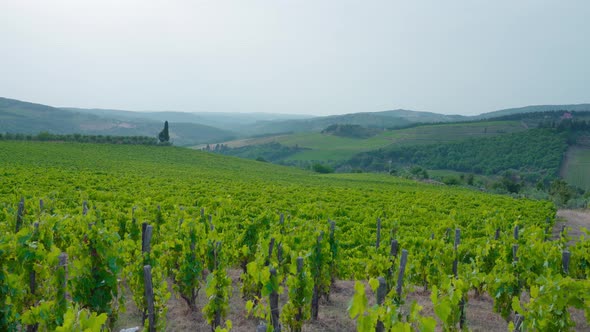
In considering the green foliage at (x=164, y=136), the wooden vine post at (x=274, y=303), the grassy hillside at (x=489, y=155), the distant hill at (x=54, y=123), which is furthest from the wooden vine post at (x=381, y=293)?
the distant hill at (x=54, y=123)

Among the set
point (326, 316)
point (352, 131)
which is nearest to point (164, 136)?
point (326, 316)

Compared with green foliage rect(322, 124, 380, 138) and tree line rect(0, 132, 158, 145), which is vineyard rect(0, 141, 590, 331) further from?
green foliage rect(322, 124, 380, 138)

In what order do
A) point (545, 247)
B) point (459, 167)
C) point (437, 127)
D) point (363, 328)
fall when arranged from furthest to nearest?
point (437, 127) < point (459, 167) < point (545, 247) < point (363, 328)

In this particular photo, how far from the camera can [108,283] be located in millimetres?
5594

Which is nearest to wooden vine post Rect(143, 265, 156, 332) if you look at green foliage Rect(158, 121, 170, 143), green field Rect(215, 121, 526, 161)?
green foliage Rect(158, 121, 170, 143)

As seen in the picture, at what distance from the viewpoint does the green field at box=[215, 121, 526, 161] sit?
109 meters

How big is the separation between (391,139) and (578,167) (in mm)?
54013

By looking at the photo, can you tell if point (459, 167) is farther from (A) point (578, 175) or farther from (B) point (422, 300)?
(B) point (422, 300)

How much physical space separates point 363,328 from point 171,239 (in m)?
5.37

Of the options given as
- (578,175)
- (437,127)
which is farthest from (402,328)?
(437,127)

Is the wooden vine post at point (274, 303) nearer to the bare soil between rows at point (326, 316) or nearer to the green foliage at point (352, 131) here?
the bare soil between rows at point (326, 316)

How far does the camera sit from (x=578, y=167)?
245 feet

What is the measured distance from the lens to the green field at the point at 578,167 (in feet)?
225

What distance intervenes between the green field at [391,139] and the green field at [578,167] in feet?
75.4
